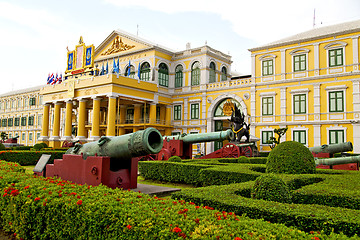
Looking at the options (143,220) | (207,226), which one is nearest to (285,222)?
(207,226)

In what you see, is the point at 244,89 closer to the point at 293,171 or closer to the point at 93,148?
the point at 293,171

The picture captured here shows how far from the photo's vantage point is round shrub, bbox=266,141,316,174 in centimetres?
838

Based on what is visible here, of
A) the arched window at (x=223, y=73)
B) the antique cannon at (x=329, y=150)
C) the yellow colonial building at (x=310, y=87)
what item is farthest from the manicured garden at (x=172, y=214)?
the arched window at (x=223, y=73)

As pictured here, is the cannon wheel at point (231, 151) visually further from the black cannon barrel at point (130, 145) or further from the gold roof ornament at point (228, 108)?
the gold roof ornament at point (228, 108)

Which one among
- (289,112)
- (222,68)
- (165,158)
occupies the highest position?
(222,68)

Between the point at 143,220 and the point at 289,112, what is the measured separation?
25.0 m

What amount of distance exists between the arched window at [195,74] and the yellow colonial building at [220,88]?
118mm

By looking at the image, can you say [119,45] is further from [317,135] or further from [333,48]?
[317,135]

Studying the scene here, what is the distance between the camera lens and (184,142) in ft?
50.4

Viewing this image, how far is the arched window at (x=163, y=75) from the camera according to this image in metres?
34.2

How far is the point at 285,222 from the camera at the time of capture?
3.79 metres

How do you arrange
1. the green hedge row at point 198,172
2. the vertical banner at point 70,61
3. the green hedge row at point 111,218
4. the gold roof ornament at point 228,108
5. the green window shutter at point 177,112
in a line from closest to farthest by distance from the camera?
the green hedge row at point 111,218, the green hedge row at point 198,172, the gold roof ornament at point 228,108, the green window shutter at point 177,112, the vertical banner at point 70,61

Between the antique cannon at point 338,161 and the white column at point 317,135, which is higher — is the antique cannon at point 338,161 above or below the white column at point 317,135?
below

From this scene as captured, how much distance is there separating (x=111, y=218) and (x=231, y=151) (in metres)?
14.3
